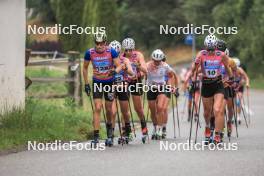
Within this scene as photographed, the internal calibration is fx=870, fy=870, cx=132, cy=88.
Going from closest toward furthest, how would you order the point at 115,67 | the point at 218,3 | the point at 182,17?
the point at 115,67 < the point at 218,3 < the point at 182,17

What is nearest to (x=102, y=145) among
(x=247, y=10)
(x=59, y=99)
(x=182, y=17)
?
(x=59, y=99)

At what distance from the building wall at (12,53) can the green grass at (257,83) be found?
4277 centimetres

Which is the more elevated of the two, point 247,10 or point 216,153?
point 247,10

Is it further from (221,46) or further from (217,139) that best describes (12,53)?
(217,139)

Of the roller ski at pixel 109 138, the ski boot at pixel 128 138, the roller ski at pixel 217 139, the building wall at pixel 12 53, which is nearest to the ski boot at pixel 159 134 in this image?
the ski boot at pixel 128 138

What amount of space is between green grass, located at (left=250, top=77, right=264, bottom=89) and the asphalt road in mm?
43920

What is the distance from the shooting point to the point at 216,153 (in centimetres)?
1497

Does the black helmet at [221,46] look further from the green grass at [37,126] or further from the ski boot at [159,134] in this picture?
the green grass at [37,126]

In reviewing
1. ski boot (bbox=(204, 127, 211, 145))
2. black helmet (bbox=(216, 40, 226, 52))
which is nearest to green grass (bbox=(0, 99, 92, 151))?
ski boot (bbox=(204, 127, 211, 145))

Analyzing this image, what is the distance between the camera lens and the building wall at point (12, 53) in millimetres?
17656

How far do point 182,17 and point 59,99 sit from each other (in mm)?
55948

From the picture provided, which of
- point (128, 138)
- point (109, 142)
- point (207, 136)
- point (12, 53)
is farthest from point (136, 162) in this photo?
point (12, 53)

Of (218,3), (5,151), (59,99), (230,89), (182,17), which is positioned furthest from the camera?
(182,17)

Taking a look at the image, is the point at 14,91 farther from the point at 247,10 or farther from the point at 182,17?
the point at 182,17
